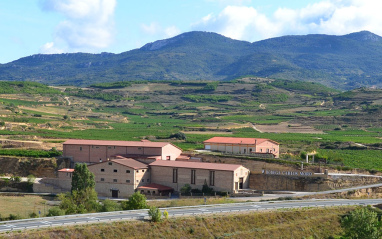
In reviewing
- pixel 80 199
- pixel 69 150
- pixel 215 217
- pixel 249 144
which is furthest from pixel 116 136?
pixel 215 217

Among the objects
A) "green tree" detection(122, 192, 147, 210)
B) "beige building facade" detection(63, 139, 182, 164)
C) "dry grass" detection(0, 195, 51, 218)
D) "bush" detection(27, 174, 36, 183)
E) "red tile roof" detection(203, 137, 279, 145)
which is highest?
"red tile roof" detection(203, 137, 279, 145)

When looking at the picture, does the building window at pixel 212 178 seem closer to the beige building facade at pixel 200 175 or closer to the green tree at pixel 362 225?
the beige building facade at pixel 200 175

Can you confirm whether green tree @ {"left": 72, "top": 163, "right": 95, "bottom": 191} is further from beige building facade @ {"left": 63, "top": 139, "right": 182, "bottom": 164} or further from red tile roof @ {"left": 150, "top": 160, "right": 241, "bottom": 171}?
beige building facade @ {"left": 63, "top": 139, "right": 182, "bottom": 164}

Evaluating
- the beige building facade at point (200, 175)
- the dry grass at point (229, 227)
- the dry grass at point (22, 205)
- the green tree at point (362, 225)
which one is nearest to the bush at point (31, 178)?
the dry grass at point (22, 205)

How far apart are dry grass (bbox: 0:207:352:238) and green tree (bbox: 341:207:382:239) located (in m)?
3.33

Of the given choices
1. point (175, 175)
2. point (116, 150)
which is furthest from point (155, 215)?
point (116, 150)

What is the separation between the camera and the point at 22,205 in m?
63.9

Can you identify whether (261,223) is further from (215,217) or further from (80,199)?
(80,199)

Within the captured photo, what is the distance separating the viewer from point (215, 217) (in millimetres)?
49375

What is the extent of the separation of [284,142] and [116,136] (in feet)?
104

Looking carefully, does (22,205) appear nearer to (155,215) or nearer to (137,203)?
(137,203)

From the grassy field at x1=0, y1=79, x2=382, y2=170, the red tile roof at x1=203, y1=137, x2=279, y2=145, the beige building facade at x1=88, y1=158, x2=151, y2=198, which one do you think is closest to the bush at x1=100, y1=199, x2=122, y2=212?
the beige building facade at x1=88, y1=158, x2=151, y2=198

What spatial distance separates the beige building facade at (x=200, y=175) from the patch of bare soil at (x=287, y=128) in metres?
62.6

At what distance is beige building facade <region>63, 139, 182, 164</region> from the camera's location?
75744mm
